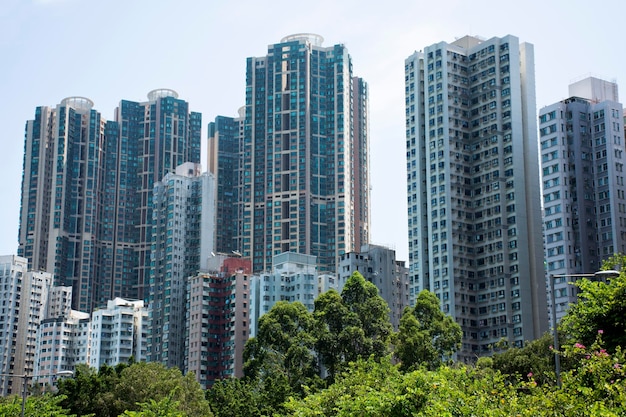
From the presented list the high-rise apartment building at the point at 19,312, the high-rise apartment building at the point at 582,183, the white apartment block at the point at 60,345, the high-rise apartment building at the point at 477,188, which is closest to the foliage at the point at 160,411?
the high-rise apartment building at the point at 477,188

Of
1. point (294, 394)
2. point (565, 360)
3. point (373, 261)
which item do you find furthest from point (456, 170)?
point (294, 394)

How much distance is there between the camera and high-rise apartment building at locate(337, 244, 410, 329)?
141 meters

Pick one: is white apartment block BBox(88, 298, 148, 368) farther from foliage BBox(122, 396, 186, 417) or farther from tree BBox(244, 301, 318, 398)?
foliage BBox(122, 396, 186, 417)

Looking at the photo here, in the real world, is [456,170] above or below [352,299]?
above

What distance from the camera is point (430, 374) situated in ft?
109

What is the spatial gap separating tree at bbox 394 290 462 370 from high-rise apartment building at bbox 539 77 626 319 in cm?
5587

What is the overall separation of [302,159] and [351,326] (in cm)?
12481

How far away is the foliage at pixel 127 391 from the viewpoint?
68750 millimetres

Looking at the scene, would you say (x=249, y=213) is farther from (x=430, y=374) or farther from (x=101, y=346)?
(x=430, y=374)

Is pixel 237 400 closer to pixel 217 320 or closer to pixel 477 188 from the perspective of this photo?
pixel 477 188

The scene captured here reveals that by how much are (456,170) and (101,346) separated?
3535 inches

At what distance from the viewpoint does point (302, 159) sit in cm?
18725

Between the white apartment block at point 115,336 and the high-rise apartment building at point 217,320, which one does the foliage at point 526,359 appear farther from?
the white apartment block at point 115,336

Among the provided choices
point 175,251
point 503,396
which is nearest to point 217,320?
point 175,251
